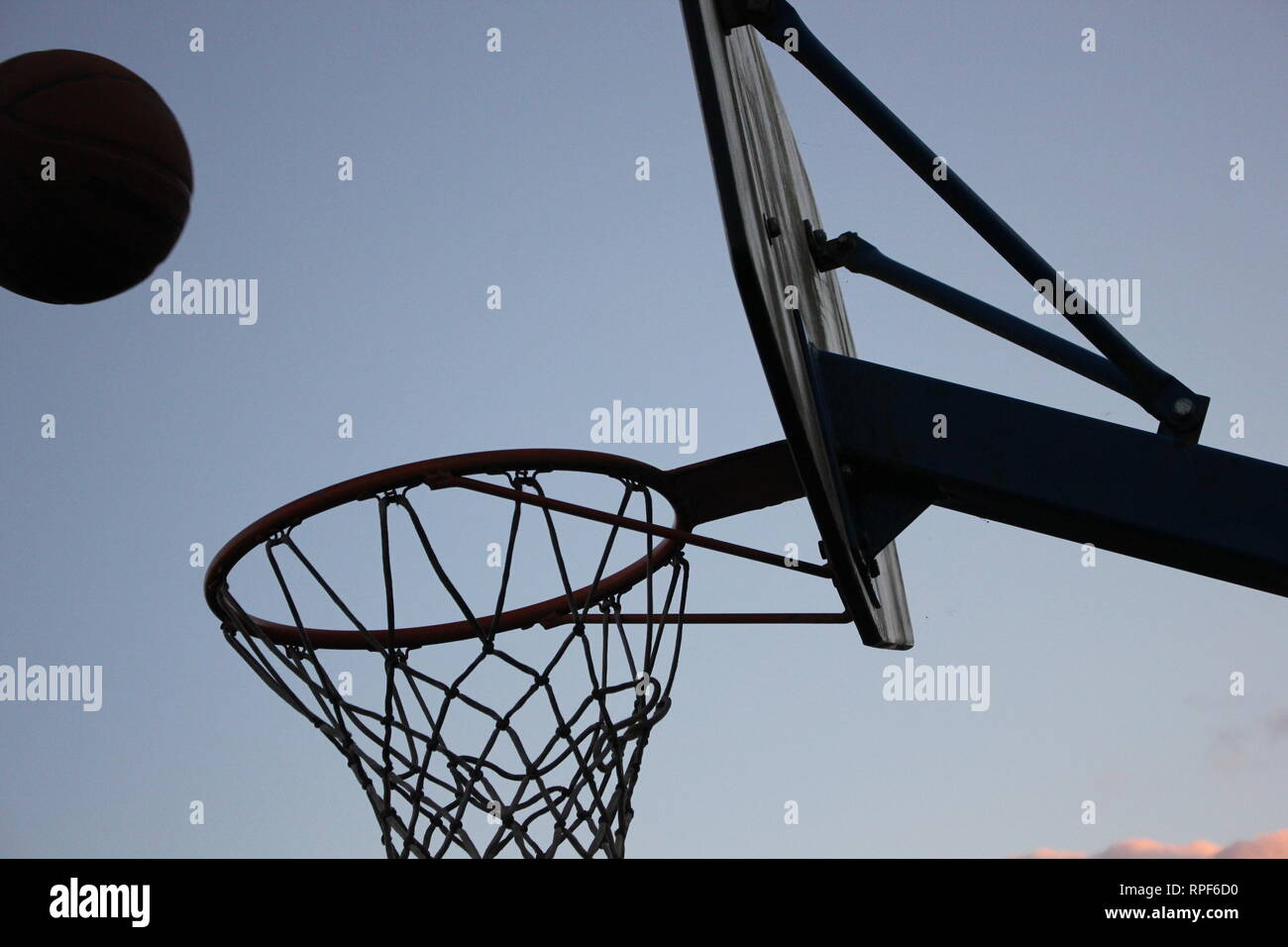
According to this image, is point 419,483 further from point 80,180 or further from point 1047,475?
point 1047,475

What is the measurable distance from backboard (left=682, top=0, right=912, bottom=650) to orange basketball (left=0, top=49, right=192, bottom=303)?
1.57 metres

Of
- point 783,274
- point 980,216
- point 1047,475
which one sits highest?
point 980,216

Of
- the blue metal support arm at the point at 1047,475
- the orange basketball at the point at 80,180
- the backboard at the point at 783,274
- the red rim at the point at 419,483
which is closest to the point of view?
the backboard at the point at 783,274

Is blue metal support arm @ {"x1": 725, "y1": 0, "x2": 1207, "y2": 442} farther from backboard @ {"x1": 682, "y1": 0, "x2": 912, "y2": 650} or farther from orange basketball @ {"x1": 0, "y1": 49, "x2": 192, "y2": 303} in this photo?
orange basketball @ {"x1": 0, "y1": 49, "x2": 192, "y2": 303}

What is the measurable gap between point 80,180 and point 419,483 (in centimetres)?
128

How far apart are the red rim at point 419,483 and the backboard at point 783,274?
29.1 inches

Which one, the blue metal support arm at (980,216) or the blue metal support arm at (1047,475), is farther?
the blue metal support arm at (980,216)

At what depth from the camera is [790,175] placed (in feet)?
13.0

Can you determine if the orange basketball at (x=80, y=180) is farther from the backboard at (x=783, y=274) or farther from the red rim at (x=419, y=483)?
the backboard at (x=783, y=274)

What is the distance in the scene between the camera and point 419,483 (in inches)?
160

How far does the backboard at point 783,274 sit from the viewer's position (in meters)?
2.86

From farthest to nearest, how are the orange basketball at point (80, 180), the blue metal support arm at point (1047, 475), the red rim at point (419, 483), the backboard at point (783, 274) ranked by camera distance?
the red rim at point (419, 483) → the orange basketball at point (80, 180) → the blue metal support arm at point (1047, 475) → the backboard at point (783, 274)

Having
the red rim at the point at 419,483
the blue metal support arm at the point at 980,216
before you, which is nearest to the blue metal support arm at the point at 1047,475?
the blue metal support arm at the point at 980,216

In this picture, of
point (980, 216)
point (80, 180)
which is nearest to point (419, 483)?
point (80, 180)
